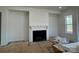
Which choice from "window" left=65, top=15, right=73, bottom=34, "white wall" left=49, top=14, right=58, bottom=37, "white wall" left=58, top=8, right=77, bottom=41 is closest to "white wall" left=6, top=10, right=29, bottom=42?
"white wall" left=49, top=14, right=58, bottom=37

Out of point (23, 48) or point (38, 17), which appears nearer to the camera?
point (23, 48)

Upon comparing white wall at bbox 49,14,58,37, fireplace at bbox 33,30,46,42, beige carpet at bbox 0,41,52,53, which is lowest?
beige carpet at bbox 0,41,52,53

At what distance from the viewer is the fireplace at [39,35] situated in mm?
2180

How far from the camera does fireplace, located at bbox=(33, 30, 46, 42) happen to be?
2.18 meters

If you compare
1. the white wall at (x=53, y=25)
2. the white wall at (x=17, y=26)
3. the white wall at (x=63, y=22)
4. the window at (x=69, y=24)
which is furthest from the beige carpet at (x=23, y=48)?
the window at (x=69, y=24)

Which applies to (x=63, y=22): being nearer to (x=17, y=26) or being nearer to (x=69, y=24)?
(x=69, y=24)

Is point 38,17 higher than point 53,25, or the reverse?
point 38,17

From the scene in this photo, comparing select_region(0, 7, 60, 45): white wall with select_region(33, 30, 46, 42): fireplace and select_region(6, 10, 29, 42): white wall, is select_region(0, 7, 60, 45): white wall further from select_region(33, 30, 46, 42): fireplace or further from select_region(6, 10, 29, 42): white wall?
select_region(33, 30, 46, 42): fireplace

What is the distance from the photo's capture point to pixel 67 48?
2.04 metres

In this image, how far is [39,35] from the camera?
87.6 inches

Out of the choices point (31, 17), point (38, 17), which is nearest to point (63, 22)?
point (38, 17)

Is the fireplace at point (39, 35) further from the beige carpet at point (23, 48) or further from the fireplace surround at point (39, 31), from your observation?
the beige carpet at point (23, 48)
